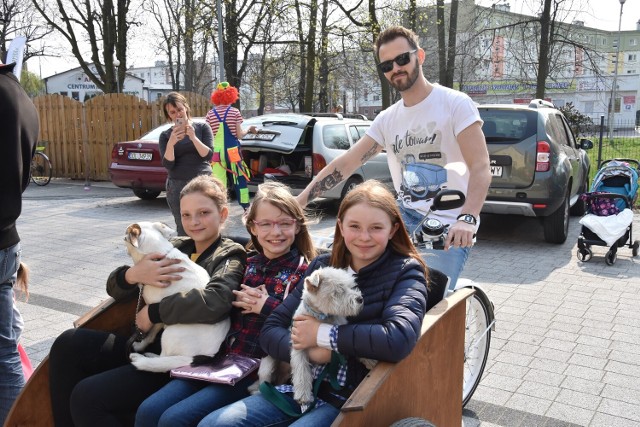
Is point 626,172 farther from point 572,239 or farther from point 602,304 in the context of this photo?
point 602,304

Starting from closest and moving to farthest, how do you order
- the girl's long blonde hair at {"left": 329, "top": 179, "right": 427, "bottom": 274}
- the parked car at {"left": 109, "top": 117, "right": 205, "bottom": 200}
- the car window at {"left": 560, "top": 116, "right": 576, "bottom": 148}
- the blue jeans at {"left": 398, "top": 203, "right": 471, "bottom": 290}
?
the girl's long blonde hair at {"left": 329, "top": 179, "right": 427, "bottom": 274} → the blue jeans at {"left": 398, "top": 203, "right": 471, "bottom": 290} → the car window at {"left": 560, "top": 116, "right": 576, "bottom": 148} → the parked car at {"left": 109, "top": 117, "right": 205, "bottom": 200}

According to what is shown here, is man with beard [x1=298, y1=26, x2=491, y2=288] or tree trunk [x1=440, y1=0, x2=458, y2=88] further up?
tree trunk [x1=440, y1=0, x2=458, y2=88]

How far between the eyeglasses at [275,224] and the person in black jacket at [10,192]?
1.02 m

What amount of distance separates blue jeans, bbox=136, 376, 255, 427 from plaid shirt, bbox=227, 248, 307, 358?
0.19 m

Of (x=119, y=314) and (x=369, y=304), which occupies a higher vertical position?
(x=369, y=304)

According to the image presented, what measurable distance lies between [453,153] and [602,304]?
3281mm

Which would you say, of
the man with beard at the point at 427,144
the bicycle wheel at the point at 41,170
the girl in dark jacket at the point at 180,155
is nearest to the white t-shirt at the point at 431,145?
the man with beard at the point at 427,144

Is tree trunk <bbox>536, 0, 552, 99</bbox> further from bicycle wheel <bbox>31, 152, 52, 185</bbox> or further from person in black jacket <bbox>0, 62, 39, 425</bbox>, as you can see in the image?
person in black jacket <bbox>0, 62, 39, 425</bbox>

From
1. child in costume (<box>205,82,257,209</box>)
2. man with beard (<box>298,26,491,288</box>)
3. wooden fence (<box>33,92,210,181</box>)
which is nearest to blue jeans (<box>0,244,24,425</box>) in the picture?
man with beard (<box>298,26,491,288</box>)

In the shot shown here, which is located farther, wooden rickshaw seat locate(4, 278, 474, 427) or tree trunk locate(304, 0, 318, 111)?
tree trunk locate(304, 0, 318, 111)

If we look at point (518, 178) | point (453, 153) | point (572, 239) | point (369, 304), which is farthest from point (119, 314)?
point (572, 239)

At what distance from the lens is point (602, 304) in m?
5.50


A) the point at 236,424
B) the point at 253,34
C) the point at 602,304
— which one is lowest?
the point at 602,304

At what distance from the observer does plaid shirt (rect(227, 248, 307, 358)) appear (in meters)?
2.56
